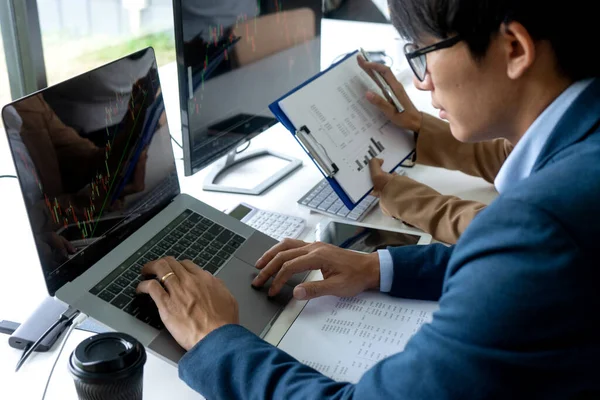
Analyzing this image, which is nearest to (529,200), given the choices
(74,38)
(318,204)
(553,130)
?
(553,130)

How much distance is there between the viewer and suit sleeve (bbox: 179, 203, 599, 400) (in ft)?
2.00

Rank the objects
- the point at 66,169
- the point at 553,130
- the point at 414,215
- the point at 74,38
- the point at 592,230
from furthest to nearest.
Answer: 1. the point at 74,38
2. the point at 414,215
3. the point at 66,169
4. the point at 553,130
5. the point at 592,230

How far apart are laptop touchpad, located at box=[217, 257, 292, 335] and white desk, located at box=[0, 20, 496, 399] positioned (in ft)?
0.06

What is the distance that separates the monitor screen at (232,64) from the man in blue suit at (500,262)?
44 cm

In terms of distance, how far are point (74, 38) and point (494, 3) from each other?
8.27 ft

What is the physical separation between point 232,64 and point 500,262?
917mm

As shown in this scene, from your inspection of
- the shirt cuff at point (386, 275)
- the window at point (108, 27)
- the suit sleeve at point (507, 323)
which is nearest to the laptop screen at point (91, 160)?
the shirt cuff at point (386, 275)

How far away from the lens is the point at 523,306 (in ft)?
2.00

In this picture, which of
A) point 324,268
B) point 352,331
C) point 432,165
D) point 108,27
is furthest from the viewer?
point 108,27

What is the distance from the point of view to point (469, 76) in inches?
31.8

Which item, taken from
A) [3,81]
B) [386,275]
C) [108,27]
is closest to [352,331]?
[386,275]

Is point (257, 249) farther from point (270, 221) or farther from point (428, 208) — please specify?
point (428, 208)

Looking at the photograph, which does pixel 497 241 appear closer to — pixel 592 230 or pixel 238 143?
pixel 592 230

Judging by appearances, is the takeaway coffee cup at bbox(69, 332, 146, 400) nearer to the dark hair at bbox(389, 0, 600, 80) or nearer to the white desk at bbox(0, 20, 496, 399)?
the white desk at bbox(0, 20, 496, 399)
